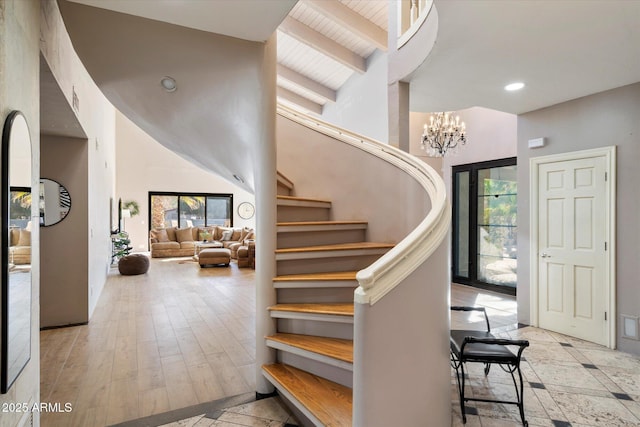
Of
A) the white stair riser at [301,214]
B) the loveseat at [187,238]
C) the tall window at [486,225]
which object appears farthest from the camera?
the loveseat at [187,238]

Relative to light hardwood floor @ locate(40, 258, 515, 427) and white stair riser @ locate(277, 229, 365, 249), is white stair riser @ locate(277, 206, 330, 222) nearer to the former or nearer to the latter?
white stair riser @ locate(277, 229, 365, 249)

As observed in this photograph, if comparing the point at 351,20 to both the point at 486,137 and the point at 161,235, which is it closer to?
the point at 486,137

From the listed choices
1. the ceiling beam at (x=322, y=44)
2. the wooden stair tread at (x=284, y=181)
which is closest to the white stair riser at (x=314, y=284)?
the wooden stair tread at (x=284, y=181)

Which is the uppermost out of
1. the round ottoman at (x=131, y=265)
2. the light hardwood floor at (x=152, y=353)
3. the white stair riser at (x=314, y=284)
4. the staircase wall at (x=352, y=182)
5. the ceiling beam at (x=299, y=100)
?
the ceiling beam at (x=299, y=100)

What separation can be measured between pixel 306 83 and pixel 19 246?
8.12 meters

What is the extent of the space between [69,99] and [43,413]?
2.61m

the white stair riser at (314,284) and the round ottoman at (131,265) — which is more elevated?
the white stair riser at (314,284)

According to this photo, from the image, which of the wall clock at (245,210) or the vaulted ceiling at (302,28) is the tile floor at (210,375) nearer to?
the vaulted ceiling at (302,28)

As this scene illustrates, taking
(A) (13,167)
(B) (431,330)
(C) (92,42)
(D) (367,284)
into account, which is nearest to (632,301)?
(B) (431,330)

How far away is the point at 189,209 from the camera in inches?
510

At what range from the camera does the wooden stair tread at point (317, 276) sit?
2446 mm

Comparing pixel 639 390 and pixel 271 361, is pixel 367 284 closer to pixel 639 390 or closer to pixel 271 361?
pixel 271 361

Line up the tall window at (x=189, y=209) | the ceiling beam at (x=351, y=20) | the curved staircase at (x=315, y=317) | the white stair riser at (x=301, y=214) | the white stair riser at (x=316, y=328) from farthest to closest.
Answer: the tall window at (x=189, y=209)
the ceiling beam at (x=351, y=20)
the white stair riser at (x=301, y=214)
the white stair riser at (x=316, y=328)
the curved staircase at (x=315, y=317)

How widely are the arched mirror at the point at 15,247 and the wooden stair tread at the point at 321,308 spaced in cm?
142
